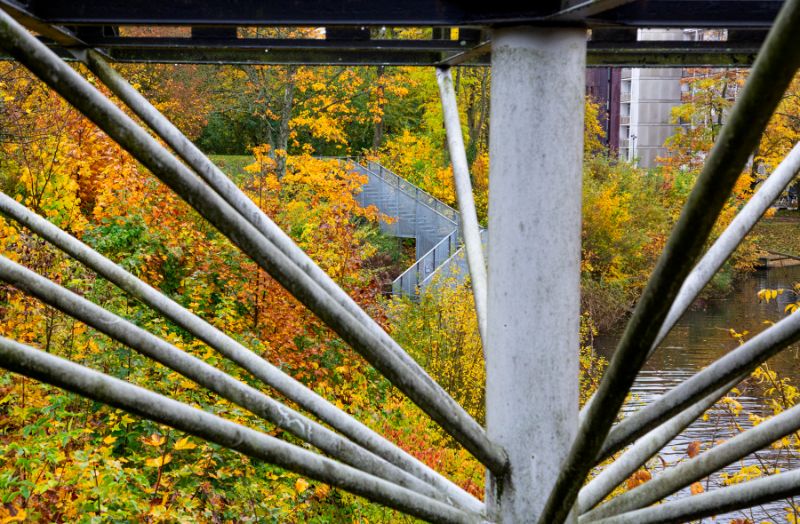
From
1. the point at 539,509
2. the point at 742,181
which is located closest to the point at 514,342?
the point at 539,509

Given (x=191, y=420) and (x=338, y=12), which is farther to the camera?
(x=338, y=12)

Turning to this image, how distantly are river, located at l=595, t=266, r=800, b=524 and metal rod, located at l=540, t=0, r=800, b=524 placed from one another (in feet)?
34.1

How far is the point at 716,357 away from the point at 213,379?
20558mm

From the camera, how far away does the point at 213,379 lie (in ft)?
7.13

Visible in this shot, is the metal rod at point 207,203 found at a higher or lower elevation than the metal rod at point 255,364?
higher

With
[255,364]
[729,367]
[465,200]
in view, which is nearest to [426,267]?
[465,200]

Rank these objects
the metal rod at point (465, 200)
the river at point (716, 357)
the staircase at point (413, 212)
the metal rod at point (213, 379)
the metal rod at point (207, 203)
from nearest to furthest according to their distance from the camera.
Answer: the metal rod at point (207, 203), the metal rod at point (213, 379), the metal rod at point (465, 200), the river at point (716, 357), the staircase at point (413, 212)

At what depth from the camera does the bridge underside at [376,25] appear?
2.66 meters

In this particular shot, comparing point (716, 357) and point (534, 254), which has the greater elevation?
point (534, 254)

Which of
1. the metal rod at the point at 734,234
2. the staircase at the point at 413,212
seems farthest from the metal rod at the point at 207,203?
the staircase at the point at 413,212

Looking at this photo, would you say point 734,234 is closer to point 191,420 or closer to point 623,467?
point 623,467

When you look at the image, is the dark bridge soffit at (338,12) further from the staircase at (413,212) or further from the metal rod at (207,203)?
the staircase at (413,212)

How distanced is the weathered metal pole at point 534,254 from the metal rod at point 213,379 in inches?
13.0

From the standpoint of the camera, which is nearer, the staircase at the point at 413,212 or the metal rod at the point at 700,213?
the metal rod at the point at 700,213
